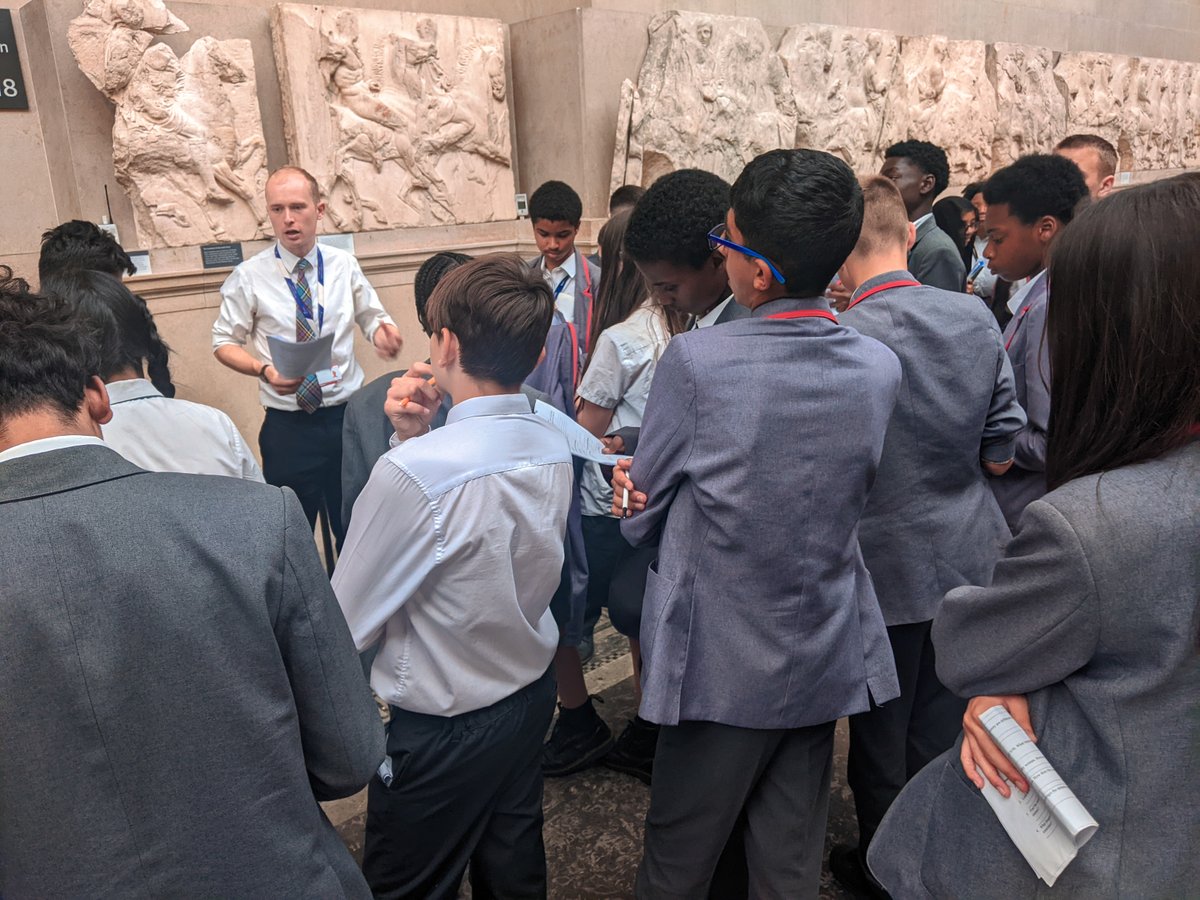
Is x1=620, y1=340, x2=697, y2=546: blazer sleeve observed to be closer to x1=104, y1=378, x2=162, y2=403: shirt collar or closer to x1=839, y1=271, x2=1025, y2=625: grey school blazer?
x1=839, y1=271, x2=1025, y2=625: grey school blazer

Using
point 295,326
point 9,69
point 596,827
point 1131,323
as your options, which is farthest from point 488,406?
point 9,69

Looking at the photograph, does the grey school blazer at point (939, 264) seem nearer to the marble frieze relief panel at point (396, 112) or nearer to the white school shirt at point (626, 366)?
the white school shirt at point (626, 366)

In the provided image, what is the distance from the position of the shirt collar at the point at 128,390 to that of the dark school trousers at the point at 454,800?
1.00 meters

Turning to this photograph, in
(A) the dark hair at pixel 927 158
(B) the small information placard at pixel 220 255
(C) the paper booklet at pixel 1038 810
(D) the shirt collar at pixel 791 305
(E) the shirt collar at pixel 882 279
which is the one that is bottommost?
(C) the paper booklet at pixel 1038 810

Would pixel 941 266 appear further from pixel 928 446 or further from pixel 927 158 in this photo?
pixel 928 446

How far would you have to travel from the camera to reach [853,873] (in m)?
2.37

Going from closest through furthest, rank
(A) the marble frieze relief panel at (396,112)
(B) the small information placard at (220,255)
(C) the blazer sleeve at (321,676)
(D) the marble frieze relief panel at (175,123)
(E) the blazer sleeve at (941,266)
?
(C) the blazer sleeve at (321,676) < (E) the blazer sleeve at (941,266) < (D) the marble frieze relief panel at (175,123) < (B) the small information placard at (220,255) < (A) the marble frieze relief panel at (396,112)

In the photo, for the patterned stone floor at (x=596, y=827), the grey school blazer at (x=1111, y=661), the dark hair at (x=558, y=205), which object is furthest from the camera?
the dark hair at (x=558, y=205)

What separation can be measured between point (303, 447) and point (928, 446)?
8.85 ft

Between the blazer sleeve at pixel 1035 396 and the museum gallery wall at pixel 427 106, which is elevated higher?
the museum gallery wall at pixel 427 106

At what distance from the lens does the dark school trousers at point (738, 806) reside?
174 cm

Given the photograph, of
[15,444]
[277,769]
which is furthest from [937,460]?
[15,444]

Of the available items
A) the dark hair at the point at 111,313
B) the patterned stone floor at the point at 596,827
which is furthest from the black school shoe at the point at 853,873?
the dark hair at the point at 111,313

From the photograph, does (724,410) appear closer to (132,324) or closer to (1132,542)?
(1132,542)
